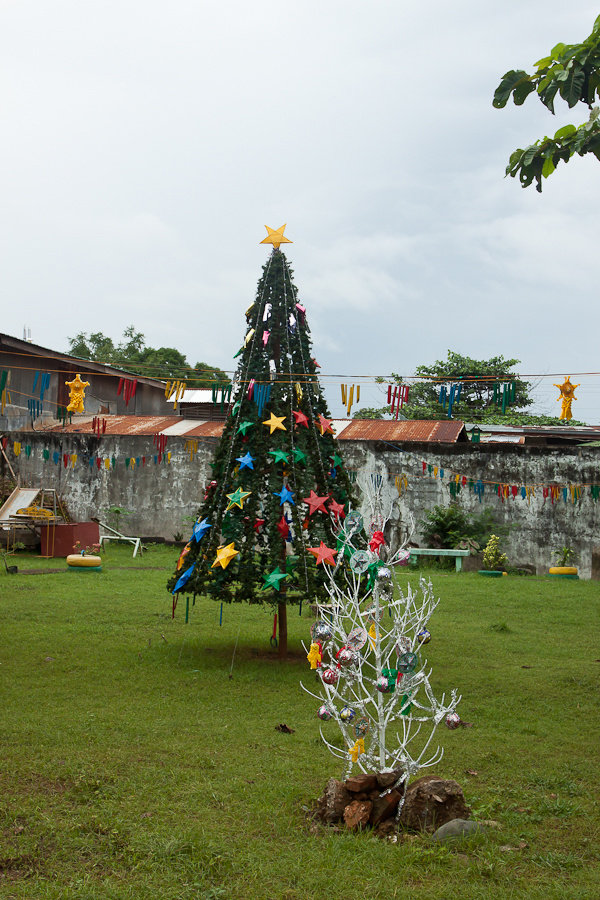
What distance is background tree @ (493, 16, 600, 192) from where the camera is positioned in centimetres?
534

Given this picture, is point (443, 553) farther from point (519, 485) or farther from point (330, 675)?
point (330, 675)

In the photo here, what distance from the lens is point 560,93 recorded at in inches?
215

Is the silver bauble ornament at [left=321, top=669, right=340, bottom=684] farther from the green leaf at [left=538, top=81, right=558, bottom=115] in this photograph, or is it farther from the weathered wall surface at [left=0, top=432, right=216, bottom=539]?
the weathered wall surface at [left=0, top=432, right=216, bottom=539]

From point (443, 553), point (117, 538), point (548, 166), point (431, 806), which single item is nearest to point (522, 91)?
point (548, 166)

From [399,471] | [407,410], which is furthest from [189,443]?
[407,410]

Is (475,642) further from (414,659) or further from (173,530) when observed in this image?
(173,530)

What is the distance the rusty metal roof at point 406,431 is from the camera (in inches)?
764

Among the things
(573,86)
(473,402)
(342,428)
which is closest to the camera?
(573,86)

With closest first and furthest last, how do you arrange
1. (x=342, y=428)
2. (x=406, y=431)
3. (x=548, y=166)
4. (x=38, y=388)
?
(x=548, y=166), (x=38, y=388), (x=406, y=431), (x=342, y=428)

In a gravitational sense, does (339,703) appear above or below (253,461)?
below

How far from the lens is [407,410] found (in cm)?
2972

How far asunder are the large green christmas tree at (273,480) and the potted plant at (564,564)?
29.6 feet

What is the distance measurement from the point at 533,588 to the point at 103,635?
8365 mm

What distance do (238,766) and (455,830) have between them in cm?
187
